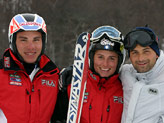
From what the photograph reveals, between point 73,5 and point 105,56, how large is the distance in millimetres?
16211

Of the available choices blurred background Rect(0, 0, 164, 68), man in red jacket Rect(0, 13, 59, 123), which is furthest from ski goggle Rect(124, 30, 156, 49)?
blurred background Rect(0, 0, 164, 68)

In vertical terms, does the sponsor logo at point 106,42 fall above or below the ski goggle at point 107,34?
below

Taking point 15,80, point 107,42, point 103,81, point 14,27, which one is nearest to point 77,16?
point 107,42

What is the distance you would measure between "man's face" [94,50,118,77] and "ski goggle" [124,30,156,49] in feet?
1.00

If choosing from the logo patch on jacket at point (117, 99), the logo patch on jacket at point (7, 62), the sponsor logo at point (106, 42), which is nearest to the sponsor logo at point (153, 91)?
the logo patch on jacket at point (117, 99)

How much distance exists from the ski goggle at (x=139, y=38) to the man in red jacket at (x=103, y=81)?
0.98 feet

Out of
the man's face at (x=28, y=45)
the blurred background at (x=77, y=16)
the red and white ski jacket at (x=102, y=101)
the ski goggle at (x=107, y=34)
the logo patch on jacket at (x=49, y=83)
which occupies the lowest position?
the red and white ski jacket at (x=102, y=101)

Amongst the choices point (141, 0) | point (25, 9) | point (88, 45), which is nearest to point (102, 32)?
point (88, 45)

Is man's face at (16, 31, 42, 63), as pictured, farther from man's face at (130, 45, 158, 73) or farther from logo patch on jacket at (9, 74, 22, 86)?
man's face at (130, 45, 158, 73)

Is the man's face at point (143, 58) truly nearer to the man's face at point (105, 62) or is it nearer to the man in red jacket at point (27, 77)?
the man's face at point (105, 62)

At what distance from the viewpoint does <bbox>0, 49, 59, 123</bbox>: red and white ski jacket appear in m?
2.85

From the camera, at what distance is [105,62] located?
3.20 meters

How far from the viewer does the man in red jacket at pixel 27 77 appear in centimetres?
286

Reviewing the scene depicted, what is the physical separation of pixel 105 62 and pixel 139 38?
0.56 metres
